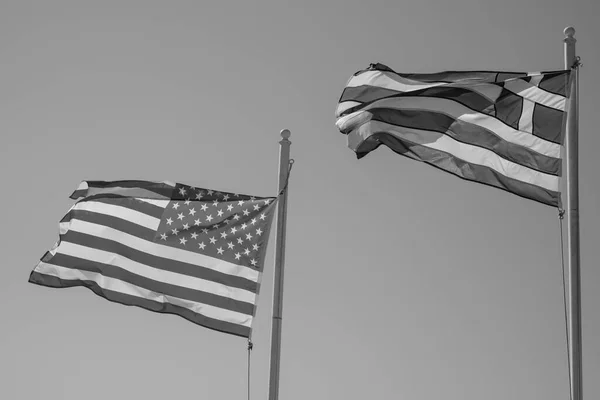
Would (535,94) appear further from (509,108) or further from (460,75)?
(460,75)

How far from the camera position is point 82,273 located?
2159 centimetres

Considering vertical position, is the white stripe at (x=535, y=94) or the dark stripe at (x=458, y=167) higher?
the white stripe at (x=535, y=94)

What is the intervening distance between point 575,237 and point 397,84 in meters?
4.87

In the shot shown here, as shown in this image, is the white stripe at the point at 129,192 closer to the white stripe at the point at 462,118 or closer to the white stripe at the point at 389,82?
the white stripe at the point at 462,118

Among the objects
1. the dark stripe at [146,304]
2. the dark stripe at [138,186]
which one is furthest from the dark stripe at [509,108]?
the dark stripe at [138,186]

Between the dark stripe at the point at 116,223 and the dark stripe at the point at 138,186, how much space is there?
0.56 metres

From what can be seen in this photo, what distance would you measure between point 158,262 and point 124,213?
1.37 meters

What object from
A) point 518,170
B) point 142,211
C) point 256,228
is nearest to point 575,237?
point 518,170

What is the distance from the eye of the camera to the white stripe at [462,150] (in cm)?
1806

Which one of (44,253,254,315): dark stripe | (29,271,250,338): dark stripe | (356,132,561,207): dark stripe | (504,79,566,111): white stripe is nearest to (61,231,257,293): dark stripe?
(44,253,254,315): dark stripe

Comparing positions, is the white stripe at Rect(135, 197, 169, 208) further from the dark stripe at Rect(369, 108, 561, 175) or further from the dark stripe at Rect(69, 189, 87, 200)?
the dark stripe at Rect(369, 108, 561, 175)

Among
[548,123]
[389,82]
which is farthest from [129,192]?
[548,123]

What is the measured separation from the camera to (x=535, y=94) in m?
18.5

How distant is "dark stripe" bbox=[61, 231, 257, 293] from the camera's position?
20875 millimetres
